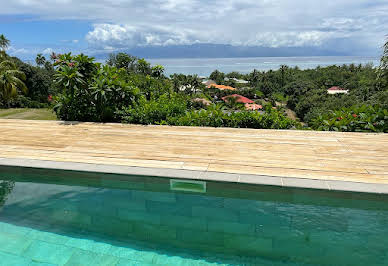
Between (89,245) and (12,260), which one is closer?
(12,260)

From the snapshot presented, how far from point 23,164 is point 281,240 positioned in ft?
9.97

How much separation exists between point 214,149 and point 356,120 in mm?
2743

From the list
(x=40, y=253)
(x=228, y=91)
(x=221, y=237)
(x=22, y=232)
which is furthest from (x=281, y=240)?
(x=228, y=91)

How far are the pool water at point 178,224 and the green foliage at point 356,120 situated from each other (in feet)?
8.84

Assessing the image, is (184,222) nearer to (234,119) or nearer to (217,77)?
(234,119)

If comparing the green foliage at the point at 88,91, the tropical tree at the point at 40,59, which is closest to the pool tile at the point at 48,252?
the green foliage at the point at 88,91

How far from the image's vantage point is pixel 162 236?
285 centimetres

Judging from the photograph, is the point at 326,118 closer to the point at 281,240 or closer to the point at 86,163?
the point at 281,240

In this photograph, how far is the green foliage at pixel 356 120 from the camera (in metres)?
5.20

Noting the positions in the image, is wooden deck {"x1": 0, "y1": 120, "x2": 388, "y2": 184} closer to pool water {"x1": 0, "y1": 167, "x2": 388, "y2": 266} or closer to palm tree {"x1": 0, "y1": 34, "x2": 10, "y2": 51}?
pool water {"x1": 0, "y1": 167, "x2": 388, "y2": 266}

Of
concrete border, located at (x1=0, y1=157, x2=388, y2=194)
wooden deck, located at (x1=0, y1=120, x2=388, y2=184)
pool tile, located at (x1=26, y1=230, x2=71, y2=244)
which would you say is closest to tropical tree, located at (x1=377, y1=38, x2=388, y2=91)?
wooden deck, located at (x1=0, y1=120, x2=388, y2=184)

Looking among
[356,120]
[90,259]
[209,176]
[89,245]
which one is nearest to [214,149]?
[209,176]

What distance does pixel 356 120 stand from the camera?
17.6ft

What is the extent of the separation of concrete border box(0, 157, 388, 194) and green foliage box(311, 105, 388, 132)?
8.31 feet
